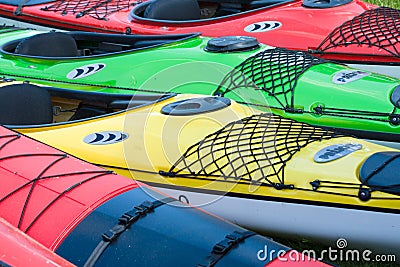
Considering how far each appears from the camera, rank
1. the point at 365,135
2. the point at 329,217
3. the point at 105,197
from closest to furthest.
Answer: the point at 105,197 < the point at 329,217 < the point at 365,135

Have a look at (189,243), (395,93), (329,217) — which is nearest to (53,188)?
(189,243)

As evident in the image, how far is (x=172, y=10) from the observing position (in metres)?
4.89

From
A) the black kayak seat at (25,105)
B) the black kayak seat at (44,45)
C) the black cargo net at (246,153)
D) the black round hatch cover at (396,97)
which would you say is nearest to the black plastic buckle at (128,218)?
the black cargo net at (246,153)

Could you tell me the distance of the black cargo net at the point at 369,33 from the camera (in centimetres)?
411

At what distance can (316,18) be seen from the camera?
4453 mm

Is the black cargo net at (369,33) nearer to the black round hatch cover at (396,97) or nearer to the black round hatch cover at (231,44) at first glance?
the black round hatch cover at (231,44)

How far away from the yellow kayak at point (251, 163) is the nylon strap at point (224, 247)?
0.69 metres

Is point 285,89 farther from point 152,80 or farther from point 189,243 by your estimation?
point 189,243

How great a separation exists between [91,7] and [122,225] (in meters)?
3.06

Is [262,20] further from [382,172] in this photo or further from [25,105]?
[382,172]

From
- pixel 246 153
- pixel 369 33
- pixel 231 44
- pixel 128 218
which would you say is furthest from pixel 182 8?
pixel 128 218

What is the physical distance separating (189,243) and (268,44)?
2.45 m

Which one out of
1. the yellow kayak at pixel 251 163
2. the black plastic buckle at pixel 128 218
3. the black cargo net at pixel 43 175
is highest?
the black cargo net at pixel 43 175

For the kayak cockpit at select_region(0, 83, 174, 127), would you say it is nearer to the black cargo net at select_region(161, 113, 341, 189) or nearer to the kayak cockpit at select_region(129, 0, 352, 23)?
the black cargo net at select_region(161, 113, 341, 189)
